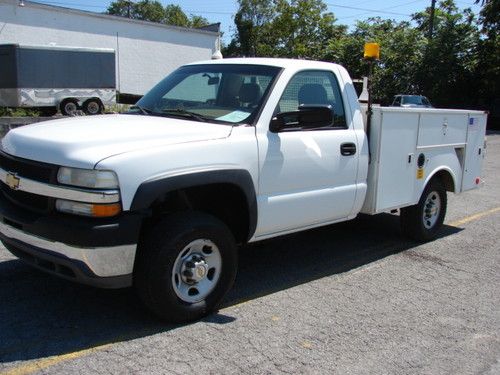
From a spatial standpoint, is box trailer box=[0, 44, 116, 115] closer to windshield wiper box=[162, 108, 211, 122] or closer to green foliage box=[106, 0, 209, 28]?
windshield wiper box=[162, 108, 211, 122]

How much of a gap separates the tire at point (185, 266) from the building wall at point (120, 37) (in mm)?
28382

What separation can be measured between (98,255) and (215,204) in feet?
4.01

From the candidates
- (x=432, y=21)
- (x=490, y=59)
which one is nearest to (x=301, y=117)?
(x=490, y=59)

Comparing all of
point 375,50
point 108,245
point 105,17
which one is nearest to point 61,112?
point 105,17

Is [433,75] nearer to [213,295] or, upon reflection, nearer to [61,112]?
[61,112]

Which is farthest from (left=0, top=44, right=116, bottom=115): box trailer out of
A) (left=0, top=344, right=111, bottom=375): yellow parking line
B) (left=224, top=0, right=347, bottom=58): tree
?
(left=224, top=0, right=347, bottom=58): tree

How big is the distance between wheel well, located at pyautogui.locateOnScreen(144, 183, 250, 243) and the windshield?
0.57 metres

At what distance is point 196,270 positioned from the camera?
399 centimetres

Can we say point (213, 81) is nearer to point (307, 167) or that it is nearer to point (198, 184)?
point (307, 167)

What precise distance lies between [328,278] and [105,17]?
3047cm

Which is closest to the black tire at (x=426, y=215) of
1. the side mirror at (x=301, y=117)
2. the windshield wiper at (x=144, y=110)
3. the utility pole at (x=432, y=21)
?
the side mirror at (x=301, y=117)

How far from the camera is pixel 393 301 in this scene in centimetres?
471

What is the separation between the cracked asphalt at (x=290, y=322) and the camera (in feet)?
11.6

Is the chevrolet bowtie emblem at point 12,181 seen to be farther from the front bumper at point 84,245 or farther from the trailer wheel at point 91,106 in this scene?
the trailer wheel at point 91,106
